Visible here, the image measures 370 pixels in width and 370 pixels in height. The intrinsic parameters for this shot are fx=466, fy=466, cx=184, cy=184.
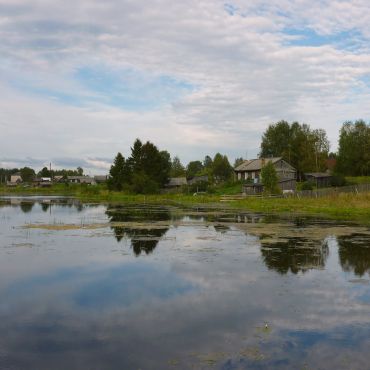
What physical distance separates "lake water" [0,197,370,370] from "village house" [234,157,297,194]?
57551mm

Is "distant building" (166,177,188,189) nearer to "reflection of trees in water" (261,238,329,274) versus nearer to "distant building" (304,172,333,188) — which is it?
"distant building" (304,172,333,188)

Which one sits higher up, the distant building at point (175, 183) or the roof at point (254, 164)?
the roof at point (254, 164)

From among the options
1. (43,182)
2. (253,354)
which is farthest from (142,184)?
(43,182)

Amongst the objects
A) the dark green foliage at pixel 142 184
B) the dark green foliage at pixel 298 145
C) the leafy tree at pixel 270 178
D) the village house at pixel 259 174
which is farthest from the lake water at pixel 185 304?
the dark green foliage at pixel 298 145

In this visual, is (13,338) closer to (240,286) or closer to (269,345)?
(269,345)

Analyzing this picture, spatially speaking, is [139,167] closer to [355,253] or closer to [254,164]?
[254,164]

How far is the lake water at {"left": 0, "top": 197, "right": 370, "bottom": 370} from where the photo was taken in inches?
359

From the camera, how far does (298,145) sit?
103 metres

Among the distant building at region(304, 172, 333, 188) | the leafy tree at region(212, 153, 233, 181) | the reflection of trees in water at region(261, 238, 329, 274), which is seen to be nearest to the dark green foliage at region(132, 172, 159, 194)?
the distant building at region(304, 172, 333, 188)

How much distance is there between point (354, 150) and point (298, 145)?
17.9 metres

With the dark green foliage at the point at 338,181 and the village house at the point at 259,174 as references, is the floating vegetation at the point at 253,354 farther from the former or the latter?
the dark green foliage at the point at 338,181

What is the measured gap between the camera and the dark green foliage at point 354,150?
85.5 m

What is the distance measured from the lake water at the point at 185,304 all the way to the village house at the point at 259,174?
5755 centimetres

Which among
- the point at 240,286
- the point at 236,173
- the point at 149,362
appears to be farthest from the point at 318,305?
the point at 236,173
